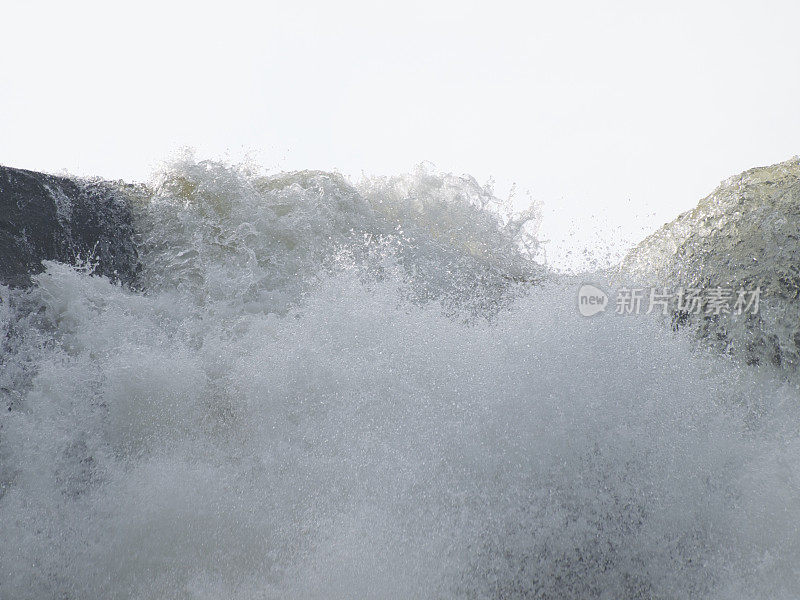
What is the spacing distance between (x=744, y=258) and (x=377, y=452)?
2300 mm

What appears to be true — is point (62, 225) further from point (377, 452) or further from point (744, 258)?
point (744, 258)

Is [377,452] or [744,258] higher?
[744,258]

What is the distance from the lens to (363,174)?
13.9 feet

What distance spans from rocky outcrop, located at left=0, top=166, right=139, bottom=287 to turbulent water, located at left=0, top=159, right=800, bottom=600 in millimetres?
179

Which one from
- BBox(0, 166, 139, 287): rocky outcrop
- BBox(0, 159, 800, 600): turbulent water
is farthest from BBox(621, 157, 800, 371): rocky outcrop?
BBox(0, 166, 139, 287): rocky outcrop

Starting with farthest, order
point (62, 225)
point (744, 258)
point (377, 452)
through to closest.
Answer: point (744, 258) < point (62, 225) < point (377, 452)

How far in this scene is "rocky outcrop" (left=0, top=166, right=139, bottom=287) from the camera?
8.41 feet

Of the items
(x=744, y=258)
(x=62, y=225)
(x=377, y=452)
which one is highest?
(x=744, y=258)

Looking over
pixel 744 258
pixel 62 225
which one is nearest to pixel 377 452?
pixel 62 225

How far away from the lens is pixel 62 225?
285cm

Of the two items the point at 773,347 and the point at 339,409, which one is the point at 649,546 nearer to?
the point at 339,409

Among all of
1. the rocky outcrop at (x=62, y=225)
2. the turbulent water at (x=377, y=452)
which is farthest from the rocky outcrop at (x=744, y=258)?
the rocky outcrop at (x=62, y=225)

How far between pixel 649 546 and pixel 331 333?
1.36 m

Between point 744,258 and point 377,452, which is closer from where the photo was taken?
point 377,452
